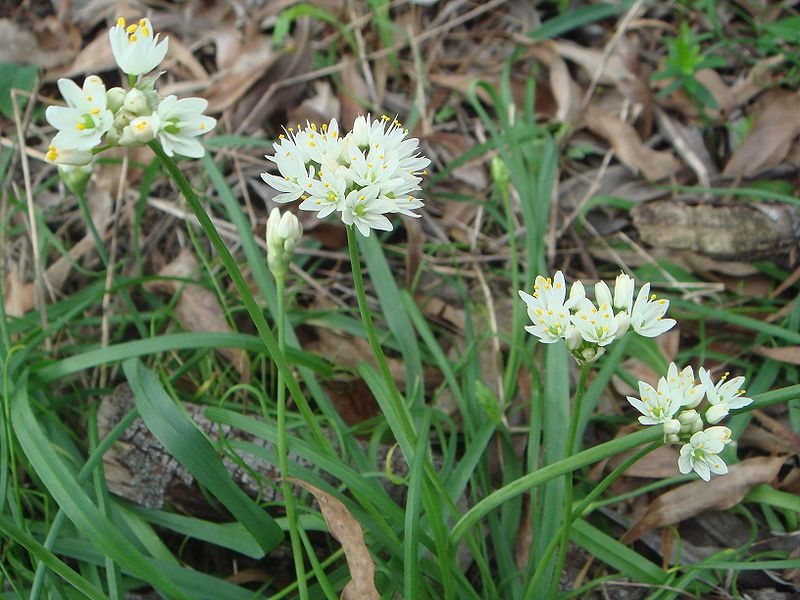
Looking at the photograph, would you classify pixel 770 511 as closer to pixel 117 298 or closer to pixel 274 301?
pixel 274 301

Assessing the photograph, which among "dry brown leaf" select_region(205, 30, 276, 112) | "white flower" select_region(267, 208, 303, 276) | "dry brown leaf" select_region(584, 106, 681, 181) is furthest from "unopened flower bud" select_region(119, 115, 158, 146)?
"dry brown leaf" select_region(584, 106, 681, 181)

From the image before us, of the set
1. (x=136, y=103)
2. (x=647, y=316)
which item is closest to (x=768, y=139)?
(x=647, y=316)

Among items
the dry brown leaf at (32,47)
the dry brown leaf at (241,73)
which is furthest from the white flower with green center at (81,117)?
the dry brown leaf at (32,47)

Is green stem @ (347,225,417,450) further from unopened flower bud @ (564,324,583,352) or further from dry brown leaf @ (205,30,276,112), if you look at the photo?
dry brown leaf @ (205,30,276,112)

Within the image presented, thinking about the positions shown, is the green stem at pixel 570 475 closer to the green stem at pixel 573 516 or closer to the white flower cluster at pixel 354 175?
the green stem at pixel 573 516

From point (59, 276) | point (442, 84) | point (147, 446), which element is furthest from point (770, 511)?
point (59, 276)
